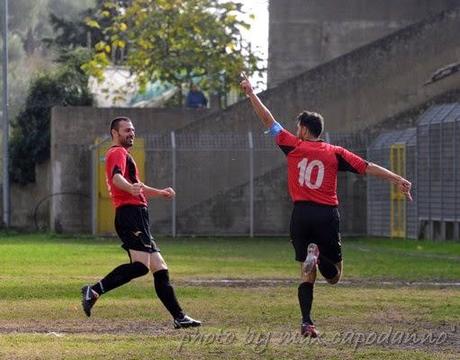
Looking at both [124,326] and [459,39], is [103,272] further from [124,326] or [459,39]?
[459,39]

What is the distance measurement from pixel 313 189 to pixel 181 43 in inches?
1225

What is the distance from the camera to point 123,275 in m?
13.7

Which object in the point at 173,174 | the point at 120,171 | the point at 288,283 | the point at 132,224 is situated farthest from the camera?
the point at 173,174

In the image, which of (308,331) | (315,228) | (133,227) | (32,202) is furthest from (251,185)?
(308,331)

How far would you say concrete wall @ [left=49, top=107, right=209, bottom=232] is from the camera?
38.4m

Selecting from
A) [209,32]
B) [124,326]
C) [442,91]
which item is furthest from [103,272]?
[209,32]

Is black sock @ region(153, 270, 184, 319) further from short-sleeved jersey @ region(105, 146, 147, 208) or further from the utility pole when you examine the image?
the utility pole

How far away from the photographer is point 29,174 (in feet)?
146

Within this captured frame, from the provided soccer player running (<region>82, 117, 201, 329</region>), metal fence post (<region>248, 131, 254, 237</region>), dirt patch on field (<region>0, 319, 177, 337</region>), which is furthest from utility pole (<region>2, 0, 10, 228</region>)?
soccer player running (<region>82, 117, 201, 329</region>)

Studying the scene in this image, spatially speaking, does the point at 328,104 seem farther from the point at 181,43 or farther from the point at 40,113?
the point at 40,113

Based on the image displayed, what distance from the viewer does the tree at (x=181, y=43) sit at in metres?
43.7

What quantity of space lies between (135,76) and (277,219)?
1159 centimetres

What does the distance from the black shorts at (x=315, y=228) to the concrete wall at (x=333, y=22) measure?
31603 mm

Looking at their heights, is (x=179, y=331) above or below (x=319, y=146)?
below
